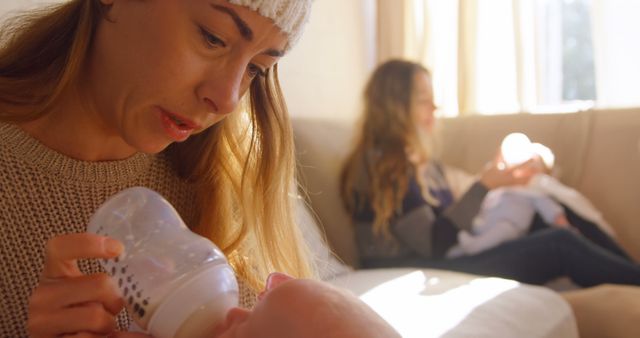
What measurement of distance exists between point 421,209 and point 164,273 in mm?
1611

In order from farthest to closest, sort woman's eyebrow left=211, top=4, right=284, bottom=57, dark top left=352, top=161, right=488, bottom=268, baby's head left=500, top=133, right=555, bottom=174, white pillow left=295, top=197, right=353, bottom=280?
1. baby's head left=500, top=133, right=555, bottom=174
2. dark top left=352, top=161, right=488, bottom=268
3. white pillow left=295, top=197, right=353, bottom=280
4. woman's eyebrow left=211, top=4, right=284, bottom=57

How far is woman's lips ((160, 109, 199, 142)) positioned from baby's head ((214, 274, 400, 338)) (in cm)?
29

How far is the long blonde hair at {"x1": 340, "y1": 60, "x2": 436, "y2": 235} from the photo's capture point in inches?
83.0

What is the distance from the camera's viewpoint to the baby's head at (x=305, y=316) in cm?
53

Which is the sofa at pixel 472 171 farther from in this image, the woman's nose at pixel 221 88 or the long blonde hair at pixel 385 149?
the woman's nose at pixel 221 88

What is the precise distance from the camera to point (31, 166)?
2.83 feet

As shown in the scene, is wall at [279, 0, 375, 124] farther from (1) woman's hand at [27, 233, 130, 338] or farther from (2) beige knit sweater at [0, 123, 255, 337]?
(1) woman's hand at [27, 233, 130, 338]

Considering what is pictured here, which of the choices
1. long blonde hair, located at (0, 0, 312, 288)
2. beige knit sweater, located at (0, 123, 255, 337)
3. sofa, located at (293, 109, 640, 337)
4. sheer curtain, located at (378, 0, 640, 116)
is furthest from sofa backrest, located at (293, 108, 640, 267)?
beige knit sweater, located at (0, 123, 255, 337)

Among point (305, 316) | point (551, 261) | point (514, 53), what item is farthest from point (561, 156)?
point (305, 316)

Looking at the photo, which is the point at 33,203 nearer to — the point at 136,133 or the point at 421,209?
the point at 136,133

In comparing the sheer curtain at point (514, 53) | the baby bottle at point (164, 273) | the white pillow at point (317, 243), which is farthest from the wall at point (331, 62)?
the baby bottle at point (164, 273)

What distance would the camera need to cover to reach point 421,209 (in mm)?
2105

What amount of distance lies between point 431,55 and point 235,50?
2427 mm

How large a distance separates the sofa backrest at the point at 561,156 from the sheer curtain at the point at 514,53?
36 centimetres
